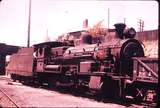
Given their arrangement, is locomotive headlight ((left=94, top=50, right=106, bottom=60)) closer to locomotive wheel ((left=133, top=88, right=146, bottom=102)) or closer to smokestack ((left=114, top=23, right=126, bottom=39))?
smokestack ((left=114, top=23, right=126, bottom=39))

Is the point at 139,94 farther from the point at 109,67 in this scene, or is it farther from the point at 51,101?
the point at 51,101

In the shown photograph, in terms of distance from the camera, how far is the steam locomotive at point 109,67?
44.3ft

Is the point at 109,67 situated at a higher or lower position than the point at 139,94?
higher

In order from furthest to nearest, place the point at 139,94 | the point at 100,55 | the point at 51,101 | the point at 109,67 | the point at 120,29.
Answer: the point at 100,55 < the point at 120,29 < the point at 109,67 < the point at 139,94 < the point at 51,101

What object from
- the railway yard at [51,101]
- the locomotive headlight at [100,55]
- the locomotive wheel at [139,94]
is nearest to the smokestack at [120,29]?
the locomotive headlight at [100,55]

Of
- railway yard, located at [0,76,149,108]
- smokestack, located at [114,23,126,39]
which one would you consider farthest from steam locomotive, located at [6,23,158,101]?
railway yard, located at [0,76,149,108]

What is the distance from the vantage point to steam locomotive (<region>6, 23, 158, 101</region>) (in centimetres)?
1352

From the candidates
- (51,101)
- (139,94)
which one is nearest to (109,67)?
(139,94)

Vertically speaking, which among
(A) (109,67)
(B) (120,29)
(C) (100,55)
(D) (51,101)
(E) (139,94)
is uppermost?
(B) (120,29)

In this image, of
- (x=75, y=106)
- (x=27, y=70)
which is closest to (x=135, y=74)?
(x=75, y=106)

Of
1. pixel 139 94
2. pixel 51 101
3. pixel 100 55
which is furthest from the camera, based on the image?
pixel 100 55

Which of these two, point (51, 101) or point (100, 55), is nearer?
point (51, 101)

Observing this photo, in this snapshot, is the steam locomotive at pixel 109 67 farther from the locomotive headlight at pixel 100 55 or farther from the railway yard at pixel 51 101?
the railway yard at pixel 51 101

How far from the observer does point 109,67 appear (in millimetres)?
14812
